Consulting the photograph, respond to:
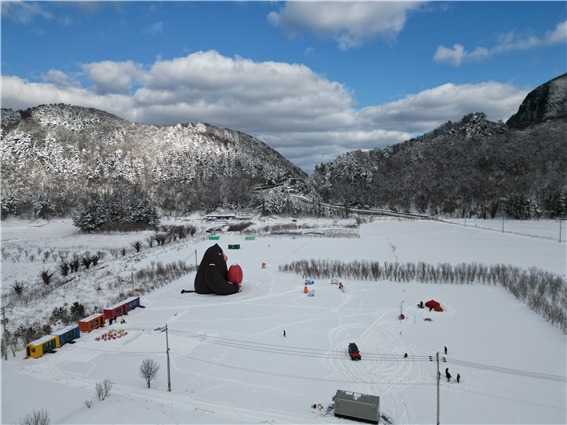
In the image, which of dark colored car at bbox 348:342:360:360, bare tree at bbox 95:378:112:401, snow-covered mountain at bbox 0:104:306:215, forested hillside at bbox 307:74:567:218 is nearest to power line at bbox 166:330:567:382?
dark colored car at bbox 348:342:360:360

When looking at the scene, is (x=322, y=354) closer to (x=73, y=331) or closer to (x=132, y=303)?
(x=73, y=331)

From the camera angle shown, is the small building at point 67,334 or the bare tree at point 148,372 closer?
the bare tree at point 148,372

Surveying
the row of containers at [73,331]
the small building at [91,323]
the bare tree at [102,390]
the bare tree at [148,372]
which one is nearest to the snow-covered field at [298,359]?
the bare tree at [102,390]

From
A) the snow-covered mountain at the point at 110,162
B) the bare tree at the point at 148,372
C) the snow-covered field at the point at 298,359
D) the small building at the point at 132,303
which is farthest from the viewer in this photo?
the snow-covered mountain at the point at 110,162

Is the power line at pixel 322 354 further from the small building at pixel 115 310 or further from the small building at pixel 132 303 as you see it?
the small building at pixel 132 303

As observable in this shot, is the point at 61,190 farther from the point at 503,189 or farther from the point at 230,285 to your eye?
the point at 503,189

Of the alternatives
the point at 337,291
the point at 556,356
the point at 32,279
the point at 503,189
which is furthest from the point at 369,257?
the point at 503,189

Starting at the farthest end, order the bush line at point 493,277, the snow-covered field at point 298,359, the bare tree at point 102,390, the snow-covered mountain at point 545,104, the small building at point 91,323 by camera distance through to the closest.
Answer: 1. the snow-covered mountain at point 545,104
2. the bush line at point 493,277
3. the small building at point 91,323
4. the bare tree at point 102,390
5. the snow-covered field at point 298,359
